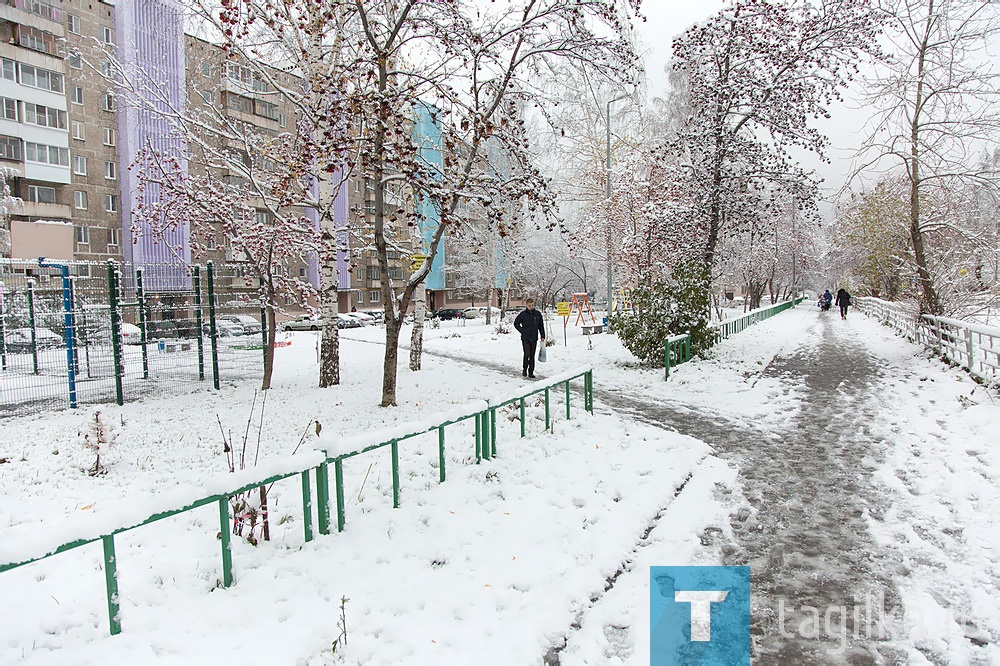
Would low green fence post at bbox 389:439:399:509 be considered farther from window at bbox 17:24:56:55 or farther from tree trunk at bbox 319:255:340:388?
window at bbox 17:24:56:55

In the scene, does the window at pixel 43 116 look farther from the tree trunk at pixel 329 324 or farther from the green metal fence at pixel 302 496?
the green metal fence at pixel 302 496

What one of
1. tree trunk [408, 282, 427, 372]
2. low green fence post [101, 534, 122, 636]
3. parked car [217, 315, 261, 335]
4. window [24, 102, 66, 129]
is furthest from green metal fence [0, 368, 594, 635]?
window [24, 102, 66, 129]

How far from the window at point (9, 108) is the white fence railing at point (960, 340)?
39.7m

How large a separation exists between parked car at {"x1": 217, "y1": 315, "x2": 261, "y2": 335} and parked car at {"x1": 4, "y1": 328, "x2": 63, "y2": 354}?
3605 millimetres

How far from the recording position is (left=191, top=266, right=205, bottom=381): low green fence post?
12.1m

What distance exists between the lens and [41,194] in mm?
32125

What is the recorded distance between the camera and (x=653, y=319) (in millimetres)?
14461

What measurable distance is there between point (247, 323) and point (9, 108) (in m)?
25.1

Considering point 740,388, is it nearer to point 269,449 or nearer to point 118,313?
point 269,449

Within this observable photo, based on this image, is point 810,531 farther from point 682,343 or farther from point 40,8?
point 40,8

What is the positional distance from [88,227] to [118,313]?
28.8m

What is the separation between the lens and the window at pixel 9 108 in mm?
29547

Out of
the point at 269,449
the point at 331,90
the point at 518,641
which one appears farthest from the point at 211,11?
the point at 518,641

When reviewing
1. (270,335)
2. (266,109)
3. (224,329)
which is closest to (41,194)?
(266,109)
